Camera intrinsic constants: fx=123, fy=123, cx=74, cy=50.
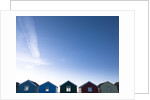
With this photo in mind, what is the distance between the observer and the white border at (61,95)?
280 cm

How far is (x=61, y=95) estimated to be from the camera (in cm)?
299

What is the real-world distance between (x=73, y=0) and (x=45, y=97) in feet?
8.06

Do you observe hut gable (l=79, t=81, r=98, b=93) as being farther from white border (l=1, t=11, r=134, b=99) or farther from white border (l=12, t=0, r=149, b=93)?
white border (l=12, t=0, r=149, b=93)

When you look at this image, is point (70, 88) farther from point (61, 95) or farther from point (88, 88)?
point (61, 95)

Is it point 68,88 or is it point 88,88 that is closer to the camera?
point 68,88

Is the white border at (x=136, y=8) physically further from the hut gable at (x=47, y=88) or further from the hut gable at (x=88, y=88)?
the hut gable at (x=47, y=88)

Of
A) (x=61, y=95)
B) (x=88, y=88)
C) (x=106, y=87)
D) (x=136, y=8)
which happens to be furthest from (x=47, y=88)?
(x=136, y=8)

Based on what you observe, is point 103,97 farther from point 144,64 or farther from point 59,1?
point 59,1

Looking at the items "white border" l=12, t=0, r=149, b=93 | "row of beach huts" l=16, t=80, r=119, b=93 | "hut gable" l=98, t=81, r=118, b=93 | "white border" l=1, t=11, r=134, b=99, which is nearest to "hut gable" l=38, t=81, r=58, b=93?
"row of beach huts" l=16, t=80, r=119, b=93

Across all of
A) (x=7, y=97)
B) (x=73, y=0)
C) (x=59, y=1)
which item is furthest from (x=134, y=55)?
(x=7, y=97)

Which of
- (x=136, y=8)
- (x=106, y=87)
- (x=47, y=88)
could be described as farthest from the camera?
(x=106, y=87)

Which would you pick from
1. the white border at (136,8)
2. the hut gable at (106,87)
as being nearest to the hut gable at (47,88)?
the hut gable at (106,87)

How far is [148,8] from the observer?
298cm

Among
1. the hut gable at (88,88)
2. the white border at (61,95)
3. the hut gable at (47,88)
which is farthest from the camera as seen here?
the hut gable at (88,88)
